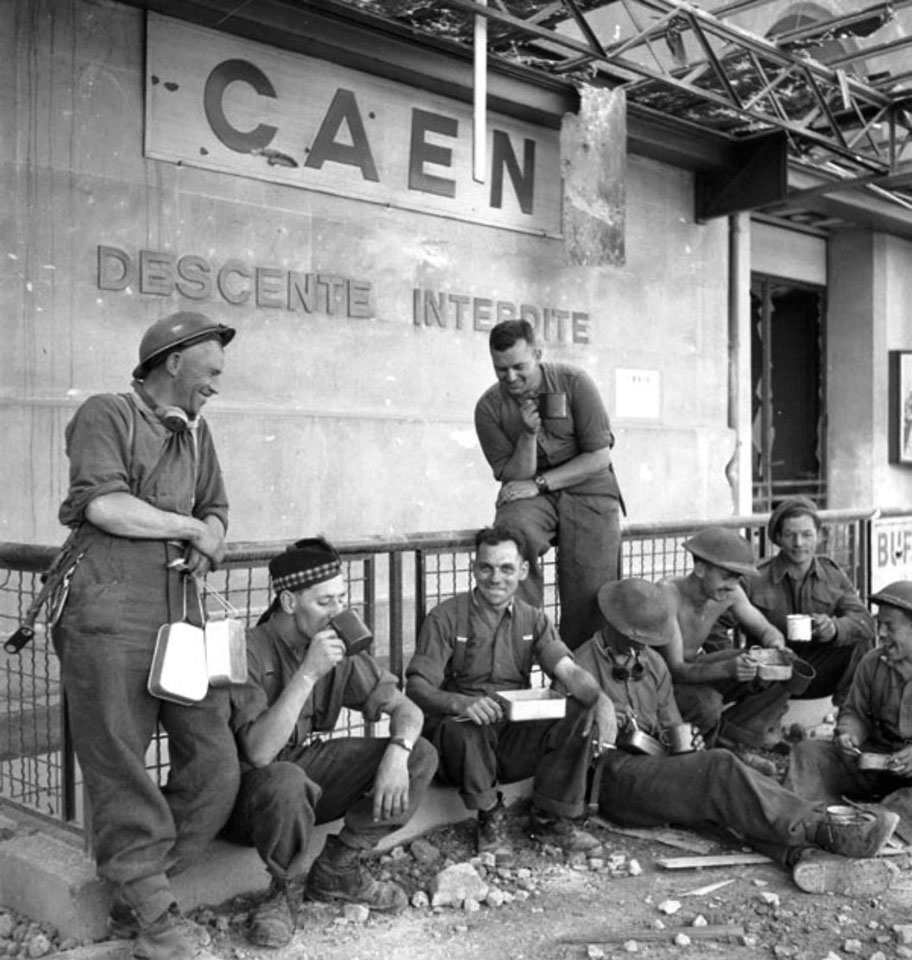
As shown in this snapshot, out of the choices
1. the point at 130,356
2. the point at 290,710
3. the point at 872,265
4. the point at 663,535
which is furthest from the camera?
the point at 872,265

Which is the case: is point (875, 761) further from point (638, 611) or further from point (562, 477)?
point (562, 477)

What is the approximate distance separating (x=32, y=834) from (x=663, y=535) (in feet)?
11.1

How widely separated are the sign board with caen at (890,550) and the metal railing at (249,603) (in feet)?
2.12

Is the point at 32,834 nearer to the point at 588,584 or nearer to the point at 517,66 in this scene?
the point at 588,584

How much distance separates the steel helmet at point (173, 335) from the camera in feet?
11.5

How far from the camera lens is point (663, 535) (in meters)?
6.05

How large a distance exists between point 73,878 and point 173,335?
172 cm

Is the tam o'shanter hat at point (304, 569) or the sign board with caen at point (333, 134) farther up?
the sign board with caen at point (333, 134)

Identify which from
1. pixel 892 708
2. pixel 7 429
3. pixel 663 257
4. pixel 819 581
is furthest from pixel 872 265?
pixel 7 429

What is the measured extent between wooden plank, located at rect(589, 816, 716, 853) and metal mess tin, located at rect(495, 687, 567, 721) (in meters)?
0.71

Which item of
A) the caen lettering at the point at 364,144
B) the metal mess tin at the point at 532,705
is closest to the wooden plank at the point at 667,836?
the metal mess tin at the point at 532,705

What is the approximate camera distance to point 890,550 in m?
7.75

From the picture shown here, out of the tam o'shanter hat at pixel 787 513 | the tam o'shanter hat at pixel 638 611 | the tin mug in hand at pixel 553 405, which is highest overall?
the tin mug in hand at pixel 553 405

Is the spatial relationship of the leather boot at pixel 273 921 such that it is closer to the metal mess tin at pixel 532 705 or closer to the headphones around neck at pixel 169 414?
the metal mess tin at pixel 532 705
